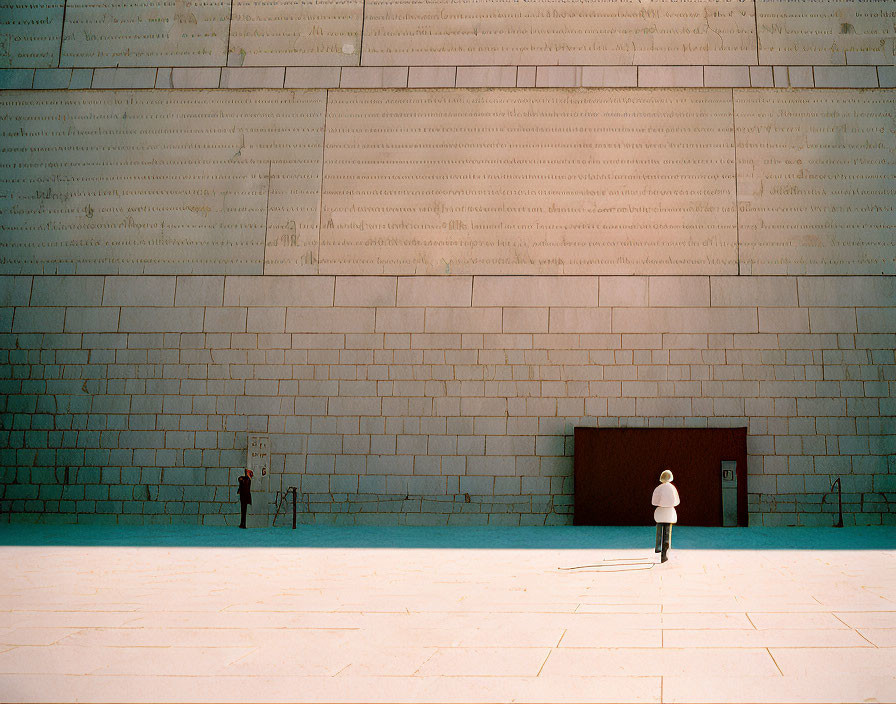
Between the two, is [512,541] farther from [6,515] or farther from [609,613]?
[6,515]

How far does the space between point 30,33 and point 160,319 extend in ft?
25.0

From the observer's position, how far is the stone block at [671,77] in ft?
58.3

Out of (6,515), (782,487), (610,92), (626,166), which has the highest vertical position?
(610,92)

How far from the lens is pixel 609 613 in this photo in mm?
7277

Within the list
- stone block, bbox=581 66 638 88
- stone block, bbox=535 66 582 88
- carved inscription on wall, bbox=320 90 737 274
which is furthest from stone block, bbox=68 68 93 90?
stone block, bbox=581 66 638 88

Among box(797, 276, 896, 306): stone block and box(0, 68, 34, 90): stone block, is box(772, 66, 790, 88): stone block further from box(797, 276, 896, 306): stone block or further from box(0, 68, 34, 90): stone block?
box(0, 68, 34, 90): stone block

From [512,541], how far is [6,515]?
36.3ft

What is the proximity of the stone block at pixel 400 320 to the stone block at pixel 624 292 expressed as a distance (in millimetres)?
3946

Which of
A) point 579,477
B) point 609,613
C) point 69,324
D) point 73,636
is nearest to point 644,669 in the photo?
point 609,613

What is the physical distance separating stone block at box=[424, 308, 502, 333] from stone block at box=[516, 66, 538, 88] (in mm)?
5123

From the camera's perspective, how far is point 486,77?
18109mm

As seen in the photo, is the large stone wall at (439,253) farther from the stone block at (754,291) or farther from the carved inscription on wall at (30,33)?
the carved inscription on wall at (30,33)

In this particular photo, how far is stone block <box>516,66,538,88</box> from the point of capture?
59.2 ft

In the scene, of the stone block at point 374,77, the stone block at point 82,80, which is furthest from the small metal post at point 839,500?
the stone block at point 82,80
